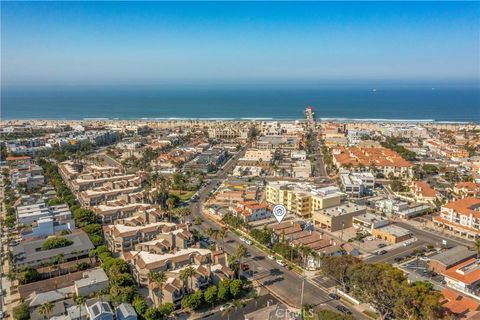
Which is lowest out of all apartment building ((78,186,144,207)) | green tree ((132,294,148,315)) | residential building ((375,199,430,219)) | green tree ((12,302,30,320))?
green tree ((12,302,30,320))

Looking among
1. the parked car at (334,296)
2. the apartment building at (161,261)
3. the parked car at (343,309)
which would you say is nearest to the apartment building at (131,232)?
the apartment building at (161,261)

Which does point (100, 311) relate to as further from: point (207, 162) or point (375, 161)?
point (375, 161)

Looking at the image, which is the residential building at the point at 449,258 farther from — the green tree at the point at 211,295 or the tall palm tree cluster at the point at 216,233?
the green tree at the point at 211,295

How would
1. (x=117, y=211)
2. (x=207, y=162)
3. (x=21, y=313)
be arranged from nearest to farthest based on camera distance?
(x=21, y=313)
(x=117, y=211)
(x=207, y=162)

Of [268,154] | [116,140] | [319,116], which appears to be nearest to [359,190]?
[268,154]

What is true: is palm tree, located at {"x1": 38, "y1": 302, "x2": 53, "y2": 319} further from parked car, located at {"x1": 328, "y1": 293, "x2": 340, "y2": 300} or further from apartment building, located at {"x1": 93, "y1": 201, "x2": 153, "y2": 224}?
parked car, located at {"x1": 328, "y1": 293, "x2": 340, "y2": 300}

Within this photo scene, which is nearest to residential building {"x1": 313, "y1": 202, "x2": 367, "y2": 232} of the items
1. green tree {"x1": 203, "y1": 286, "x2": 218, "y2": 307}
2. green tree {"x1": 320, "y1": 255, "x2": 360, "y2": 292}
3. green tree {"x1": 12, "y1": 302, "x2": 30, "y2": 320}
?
green tree {"x1": 320, "y1": 255, "x2": 360, "y2": 292}

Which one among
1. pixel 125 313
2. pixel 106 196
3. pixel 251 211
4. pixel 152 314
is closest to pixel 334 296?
pixel 152 314
